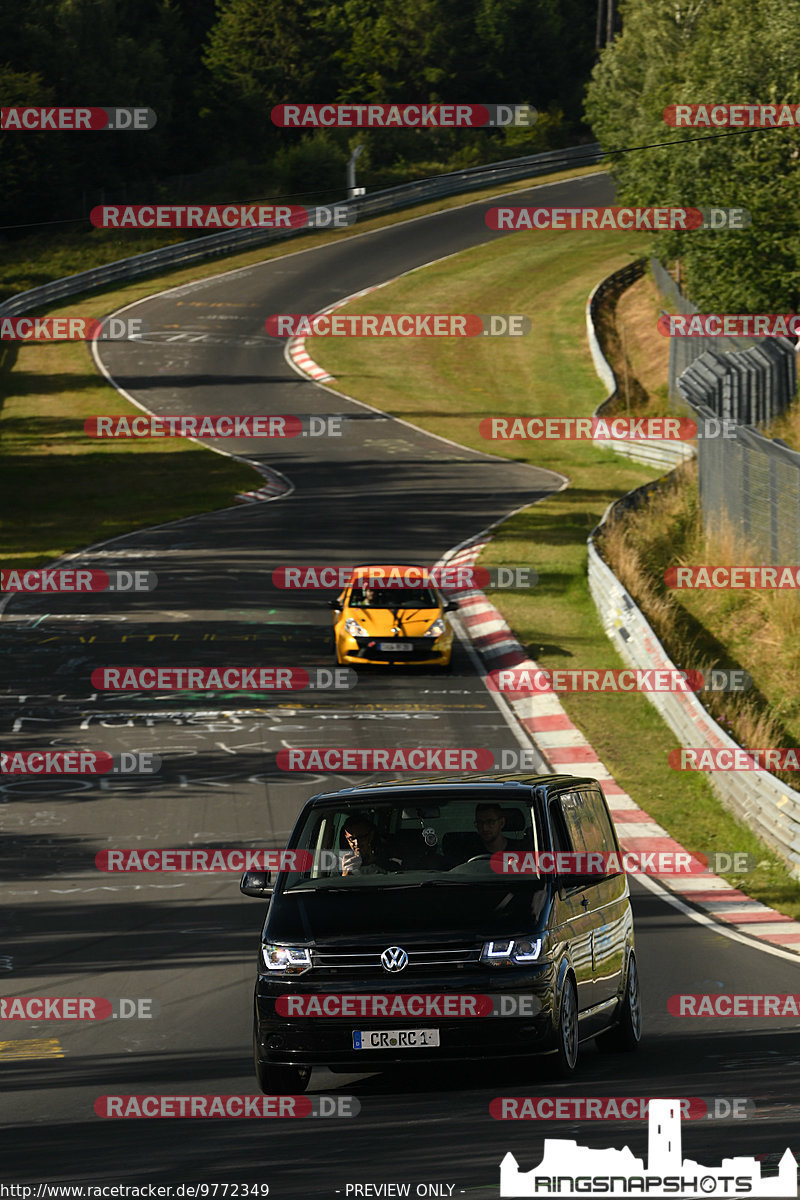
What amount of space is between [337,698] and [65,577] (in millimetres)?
10442

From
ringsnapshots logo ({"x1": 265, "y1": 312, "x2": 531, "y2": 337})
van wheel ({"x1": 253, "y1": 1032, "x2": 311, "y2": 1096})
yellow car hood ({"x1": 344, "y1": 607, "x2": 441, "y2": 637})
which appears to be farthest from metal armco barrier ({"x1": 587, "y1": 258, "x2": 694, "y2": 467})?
van wheel ({"x1": 253, "y1": 1032, "x2": 311, "y2": 1096})

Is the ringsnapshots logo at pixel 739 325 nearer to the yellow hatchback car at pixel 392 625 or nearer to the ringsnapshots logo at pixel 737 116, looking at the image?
the ringsnapshots logo at pixel 737 116

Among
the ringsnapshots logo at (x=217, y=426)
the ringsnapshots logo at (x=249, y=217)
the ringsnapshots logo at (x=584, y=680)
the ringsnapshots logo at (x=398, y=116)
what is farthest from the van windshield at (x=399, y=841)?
the ringsnapshots logo at (x=398, y=116)

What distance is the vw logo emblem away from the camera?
8.75m

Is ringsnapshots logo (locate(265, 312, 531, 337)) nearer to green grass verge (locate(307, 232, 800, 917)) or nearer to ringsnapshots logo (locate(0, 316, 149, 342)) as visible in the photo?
green grass verge (locate(307, 232, 800, 917))

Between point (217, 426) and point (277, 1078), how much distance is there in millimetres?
44756

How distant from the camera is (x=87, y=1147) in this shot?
7910mm

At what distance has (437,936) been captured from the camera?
8812 mm

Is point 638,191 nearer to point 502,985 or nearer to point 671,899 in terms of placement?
point 671,899

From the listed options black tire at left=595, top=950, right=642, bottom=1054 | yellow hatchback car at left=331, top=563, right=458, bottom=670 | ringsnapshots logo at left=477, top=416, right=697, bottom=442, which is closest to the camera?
black tire at left=595, top=950, right=642, bottom=1054

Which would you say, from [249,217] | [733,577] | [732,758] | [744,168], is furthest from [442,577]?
[249,217]

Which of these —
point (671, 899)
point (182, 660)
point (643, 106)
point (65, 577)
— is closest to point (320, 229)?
point (643, 106)

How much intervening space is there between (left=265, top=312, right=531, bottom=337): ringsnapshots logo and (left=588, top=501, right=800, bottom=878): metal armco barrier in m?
39.5

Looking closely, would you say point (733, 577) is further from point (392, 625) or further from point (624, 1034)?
point (624, 1034)
